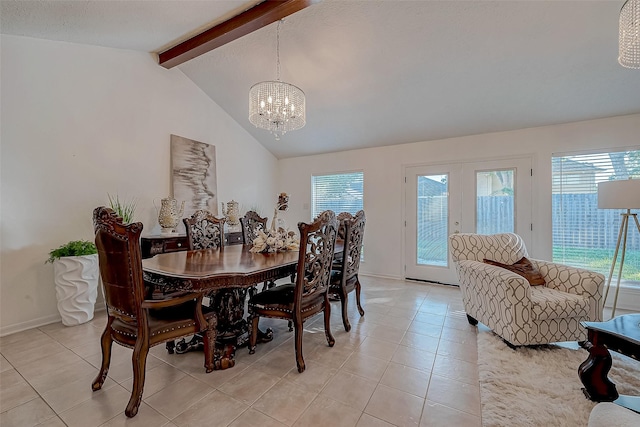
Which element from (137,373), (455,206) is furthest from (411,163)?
(137,373)

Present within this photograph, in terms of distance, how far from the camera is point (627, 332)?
1555 mm

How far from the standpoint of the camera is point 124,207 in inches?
134

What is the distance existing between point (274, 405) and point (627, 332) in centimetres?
204

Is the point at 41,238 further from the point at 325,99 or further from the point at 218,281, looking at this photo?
the point at 325,99

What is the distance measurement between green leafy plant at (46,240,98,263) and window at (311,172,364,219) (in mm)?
3438

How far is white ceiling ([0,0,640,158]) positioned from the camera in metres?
2.43

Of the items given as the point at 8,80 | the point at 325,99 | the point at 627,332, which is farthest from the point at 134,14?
the point at 627,332

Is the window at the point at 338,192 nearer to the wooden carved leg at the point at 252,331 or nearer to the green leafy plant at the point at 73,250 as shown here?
the wooden carved leg at the point at 252,331

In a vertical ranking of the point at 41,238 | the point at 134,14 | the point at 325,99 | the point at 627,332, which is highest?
the point at 134,14

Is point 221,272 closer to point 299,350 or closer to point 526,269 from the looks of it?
point 299,350

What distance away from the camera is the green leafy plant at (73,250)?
9.05ft

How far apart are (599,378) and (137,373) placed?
2665 millimetres

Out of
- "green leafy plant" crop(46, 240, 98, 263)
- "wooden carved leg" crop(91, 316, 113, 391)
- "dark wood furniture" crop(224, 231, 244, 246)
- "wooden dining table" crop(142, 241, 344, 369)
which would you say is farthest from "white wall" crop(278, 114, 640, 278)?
"wooden carved leg" crop(91, 316, 113, 391)

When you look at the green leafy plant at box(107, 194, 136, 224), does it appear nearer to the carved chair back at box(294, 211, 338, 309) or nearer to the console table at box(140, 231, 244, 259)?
the console table at box(140, 231, 244, 259)
